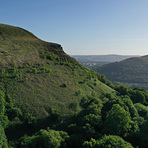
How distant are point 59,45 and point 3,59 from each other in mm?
45127

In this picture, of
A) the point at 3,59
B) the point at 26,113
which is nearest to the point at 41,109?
the point at 26,113

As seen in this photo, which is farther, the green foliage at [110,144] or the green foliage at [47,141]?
the green foliage at [47,141]

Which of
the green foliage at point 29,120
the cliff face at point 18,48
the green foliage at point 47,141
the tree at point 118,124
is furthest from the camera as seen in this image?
the cliff face at point 18,48

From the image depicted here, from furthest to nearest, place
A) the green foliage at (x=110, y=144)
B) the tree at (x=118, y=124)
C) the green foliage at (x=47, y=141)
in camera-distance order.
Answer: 1. the tree at (x=118, y=124)
2. the green foliage at (x=47, y=141)
3. the green foliage at (x=110, y=144)

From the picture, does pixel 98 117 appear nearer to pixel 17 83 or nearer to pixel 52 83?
pixel 52 83

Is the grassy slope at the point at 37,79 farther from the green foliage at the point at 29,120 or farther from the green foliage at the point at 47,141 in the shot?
the green foliage at the point at 47,141

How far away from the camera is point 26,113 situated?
3812 cm

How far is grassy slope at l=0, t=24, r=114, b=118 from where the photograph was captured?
43031mm

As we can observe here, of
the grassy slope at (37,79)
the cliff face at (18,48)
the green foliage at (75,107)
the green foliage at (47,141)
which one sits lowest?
the green foliage at (47,141)

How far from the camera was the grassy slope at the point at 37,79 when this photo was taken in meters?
43.0

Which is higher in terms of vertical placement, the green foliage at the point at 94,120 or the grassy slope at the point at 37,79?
the grassy slope at the point at 37,79

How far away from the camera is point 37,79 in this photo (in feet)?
173

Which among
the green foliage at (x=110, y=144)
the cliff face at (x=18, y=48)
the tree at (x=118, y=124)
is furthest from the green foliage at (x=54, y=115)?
the cliff face at (x=18, y=48)

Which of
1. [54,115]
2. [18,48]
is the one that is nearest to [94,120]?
[54,115]
